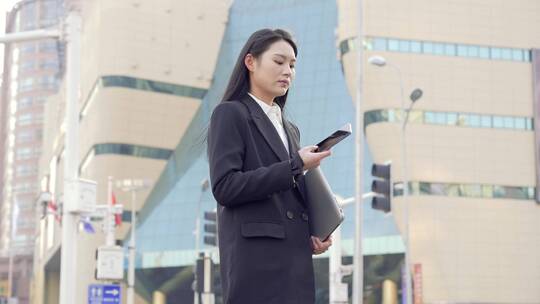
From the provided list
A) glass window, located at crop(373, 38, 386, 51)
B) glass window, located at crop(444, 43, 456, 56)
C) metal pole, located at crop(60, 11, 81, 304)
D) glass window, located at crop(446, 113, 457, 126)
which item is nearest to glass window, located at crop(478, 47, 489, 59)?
glass window, located at crop(444, 43, 456, 56)

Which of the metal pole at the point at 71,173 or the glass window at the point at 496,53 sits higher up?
the glass window at the point at 496,53

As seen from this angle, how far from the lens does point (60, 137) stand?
8281 centimetres

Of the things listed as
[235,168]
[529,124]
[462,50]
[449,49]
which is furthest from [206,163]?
[235,168]

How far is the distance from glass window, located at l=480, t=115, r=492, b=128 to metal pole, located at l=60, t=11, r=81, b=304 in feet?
146

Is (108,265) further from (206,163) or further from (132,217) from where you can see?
(206,163)

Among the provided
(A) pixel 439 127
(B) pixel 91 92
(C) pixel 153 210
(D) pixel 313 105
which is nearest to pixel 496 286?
(A) pixel 439 127

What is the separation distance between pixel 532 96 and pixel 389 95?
312 inches

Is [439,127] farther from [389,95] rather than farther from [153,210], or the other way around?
[153,210]

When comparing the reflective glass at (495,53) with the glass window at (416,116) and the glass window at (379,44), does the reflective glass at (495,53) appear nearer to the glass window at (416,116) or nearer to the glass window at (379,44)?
the glass window at (416,116)

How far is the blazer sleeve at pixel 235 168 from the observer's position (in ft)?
12.1

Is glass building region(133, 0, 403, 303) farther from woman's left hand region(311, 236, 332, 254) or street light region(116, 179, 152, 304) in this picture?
woman's left hand region(311, 236, 332, 254)

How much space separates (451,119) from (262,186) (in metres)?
56.2

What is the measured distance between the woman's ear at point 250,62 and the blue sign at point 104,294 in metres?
16.8

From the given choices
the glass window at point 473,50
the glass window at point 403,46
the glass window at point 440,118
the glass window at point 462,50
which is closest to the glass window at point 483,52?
the glass window at point 473,50
